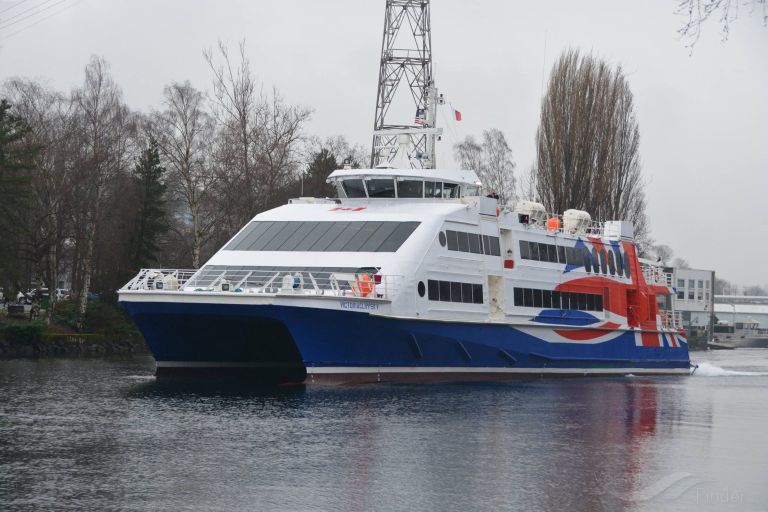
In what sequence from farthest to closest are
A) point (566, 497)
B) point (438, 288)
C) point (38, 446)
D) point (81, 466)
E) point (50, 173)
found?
1. point (50, 173)
2. point (438, 288)
3. point (38, 446)
4. point (81, 466)
5. point (566, 497)

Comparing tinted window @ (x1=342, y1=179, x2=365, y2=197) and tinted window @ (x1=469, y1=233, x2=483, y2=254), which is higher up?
tinted window @ (x1=342, y1=179, x2=365, y2=197)

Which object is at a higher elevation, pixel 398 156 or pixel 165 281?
pixel 398 156

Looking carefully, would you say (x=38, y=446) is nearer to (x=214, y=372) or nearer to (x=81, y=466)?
(x=81, y=466)

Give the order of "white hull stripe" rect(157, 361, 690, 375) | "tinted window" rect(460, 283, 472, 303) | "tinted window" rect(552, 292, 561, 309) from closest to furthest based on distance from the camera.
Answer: "white hull stripe" rect(157, 361, 690, 375), "tinted window" rect(460, 283, 472, 303), "tinted window" rect(552, 292, 561, 309)

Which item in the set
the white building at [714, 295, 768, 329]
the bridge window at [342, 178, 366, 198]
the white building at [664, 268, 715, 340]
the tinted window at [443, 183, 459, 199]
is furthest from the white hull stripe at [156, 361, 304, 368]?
the white building at [714, 295, 768, 329]

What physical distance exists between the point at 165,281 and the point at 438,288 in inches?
309

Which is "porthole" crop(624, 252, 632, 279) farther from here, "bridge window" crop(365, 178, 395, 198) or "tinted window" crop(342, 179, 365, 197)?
"tinted window" crop(342, 179, 365, 197)

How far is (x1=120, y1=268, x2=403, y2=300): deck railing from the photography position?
1147 inches

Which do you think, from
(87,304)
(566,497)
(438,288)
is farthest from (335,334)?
(87,304)

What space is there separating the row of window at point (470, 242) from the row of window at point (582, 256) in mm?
1525

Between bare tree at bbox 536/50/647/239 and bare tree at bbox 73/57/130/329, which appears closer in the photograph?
bare tree at bbox 73/57/130/329

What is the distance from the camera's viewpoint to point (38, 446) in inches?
776

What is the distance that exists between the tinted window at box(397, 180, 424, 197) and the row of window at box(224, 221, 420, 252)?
8.30ft

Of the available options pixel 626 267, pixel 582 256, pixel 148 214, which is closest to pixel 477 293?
pixel 582 256
